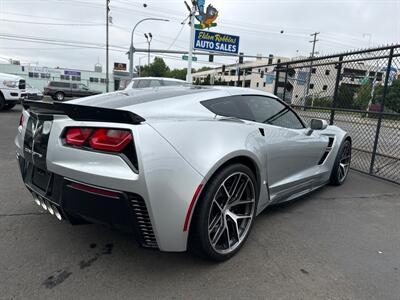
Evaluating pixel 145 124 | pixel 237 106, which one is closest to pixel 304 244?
pixel 237 106

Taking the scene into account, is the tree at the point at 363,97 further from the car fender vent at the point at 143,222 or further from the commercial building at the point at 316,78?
the car fender vent at the point at 143,222

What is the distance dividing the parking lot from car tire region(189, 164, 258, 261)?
A: 0.49 feet

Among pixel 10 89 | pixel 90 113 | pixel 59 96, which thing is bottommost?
pixel 59 96

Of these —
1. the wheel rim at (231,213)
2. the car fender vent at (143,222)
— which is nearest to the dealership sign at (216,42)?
the wheel rim at (231,213)

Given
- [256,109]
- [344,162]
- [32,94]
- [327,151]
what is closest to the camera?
[256,109]

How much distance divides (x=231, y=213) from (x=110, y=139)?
3.94 ft

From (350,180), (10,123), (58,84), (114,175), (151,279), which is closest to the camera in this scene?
(114,175)

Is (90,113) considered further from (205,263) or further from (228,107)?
(205,263)

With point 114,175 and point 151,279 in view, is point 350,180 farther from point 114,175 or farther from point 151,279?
point 114,175

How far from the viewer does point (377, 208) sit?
13.0 feet

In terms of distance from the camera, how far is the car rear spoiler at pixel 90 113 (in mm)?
1917

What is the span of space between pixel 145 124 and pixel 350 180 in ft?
14.5

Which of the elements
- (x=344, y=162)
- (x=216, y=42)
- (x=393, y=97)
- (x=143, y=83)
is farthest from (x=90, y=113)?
(x=216, y=42)

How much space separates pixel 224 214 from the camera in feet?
8.05
